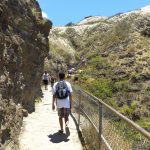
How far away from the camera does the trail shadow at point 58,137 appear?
11.7 m

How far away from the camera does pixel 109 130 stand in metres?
8.40

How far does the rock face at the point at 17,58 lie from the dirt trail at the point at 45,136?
1.18 ft

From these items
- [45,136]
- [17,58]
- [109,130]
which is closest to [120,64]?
[17,58]

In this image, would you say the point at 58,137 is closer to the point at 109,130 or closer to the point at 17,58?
the point at 17,58

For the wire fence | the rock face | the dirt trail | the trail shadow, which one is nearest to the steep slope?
the rock face

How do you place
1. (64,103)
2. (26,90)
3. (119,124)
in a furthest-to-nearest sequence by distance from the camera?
1. (26,90)
2. (64,103)
3. (119,124)

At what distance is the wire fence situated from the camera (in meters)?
6.01

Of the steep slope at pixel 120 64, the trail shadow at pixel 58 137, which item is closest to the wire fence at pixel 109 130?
the trail shadow at pixel 58 137

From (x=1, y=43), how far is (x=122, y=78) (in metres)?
35.3

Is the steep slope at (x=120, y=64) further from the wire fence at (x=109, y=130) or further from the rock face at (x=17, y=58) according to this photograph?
the wire fence at (x=109, y=130)

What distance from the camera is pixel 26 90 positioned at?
15609 millimetres

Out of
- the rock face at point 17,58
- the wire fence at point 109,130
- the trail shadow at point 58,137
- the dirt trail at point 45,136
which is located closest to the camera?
the wire fence at point 109,130

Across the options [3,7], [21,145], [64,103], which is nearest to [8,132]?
[21,145]

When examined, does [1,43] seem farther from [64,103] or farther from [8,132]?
[64,103]
